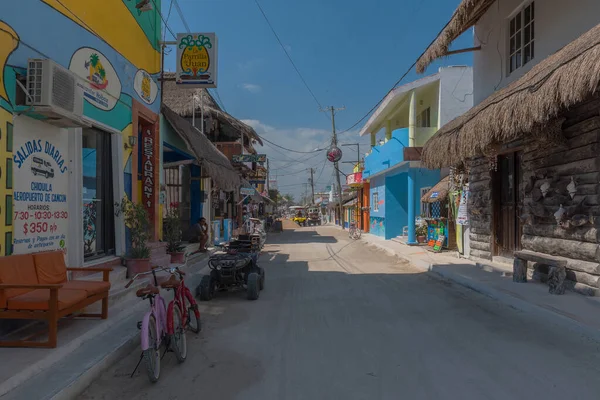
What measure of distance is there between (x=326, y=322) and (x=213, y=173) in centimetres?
608

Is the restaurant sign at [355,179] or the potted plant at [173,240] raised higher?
the restaurant sign at [355,179]

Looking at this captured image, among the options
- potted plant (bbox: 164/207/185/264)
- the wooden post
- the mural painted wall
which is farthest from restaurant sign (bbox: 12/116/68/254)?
the wooden post

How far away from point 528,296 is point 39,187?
298 inches

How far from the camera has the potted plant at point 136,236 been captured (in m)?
6.86

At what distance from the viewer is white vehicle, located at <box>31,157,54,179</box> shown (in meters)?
5.25

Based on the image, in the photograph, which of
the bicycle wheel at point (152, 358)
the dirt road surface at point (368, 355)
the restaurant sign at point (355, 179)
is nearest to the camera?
the dirt road surface at point (368, 355)

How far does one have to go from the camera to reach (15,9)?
16.0ft

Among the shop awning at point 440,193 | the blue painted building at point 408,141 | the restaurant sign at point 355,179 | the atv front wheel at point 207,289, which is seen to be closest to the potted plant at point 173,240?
the atv front wheel at point 207,289

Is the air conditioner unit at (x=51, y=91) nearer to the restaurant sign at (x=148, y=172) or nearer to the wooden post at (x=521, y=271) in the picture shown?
the restaurant sign at (x=148, y=172)

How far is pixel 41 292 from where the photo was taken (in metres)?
4.29

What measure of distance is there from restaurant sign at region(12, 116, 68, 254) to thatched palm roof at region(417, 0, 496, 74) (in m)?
8.67

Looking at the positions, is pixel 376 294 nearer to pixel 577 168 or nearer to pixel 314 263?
pixel 577 168

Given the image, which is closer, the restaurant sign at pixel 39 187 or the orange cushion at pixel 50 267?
the orange cushion at pixel 50 267

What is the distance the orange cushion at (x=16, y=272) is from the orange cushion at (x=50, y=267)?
85 millimetres
